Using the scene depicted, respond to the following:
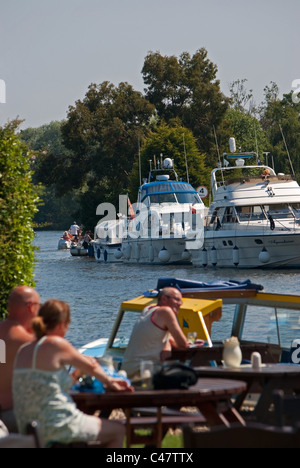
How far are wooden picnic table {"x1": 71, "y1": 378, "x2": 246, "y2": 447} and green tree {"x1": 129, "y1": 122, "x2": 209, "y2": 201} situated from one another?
211ft

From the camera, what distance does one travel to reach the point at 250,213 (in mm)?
38719

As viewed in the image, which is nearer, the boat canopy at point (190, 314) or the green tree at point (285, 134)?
the boat canopy at point (190, 314)

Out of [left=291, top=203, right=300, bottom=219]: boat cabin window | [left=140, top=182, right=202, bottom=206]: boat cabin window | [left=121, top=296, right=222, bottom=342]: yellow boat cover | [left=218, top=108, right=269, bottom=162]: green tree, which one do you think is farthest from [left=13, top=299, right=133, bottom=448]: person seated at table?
[left=218, top=108, right=269, bottom=162]: green tree

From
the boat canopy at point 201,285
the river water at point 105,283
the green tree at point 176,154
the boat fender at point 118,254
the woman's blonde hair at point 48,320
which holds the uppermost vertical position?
the green tree at point 176,154

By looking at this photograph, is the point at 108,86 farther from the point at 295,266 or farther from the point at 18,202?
the point at 18,202

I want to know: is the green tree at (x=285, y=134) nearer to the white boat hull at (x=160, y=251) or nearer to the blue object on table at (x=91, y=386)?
the white boat hull at (x=160, y=251)

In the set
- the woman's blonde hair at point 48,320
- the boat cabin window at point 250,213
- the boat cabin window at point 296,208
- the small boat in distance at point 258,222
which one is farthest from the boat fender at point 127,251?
the woman's blonde hair at point 48,320

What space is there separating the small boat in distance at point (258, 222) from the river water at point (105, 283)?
0.63 meters

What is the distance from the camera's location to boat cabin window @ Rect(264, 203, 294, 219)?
125 ft

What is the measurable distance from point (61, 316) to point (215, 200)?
34.6 meters

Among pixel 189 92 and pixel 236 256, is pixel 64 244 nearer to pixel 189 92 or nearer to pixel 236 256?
pixel 189 92

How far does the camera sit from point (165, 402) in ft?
21.6

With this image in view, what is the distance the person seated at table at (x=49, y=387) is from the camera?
19.8 ft
